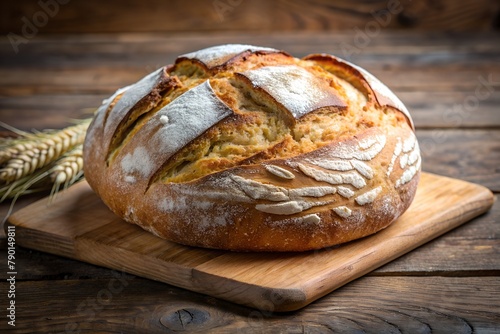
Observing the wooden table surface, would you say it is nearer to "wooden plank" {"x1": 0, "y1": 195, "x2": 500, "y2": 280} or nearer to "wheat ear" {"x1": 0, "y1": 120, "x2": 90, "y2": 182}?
"wooden plank" {"x1": 0, "y1": 195, "x2": 500, "y2": 280}

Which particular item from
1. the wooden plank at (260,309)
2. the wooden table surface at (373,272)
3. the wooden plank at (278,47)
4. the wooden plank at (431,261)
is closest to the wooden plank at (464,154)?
the wooden table surface at (373,272)

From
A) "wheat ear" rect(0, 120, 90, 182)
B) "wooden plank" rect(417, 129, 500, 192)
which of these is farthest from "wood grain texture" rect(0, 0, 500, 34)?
"wheat ear" rect(0, 120, 90, 182)

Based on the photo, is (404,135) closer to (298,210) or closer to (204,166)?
(298,210)

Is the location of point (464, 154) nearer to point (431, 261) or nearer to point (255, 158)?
point (431, 261)

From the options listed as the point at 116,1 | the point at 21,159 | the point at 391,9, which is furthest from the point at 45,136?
the point at 391,9

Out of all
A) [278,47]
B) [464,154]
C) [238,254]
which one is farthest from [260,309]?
[278,47]

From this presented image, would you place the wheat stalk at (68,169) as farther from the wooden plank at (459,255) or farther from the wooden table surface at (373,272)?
the wooden plank at (459,255)
